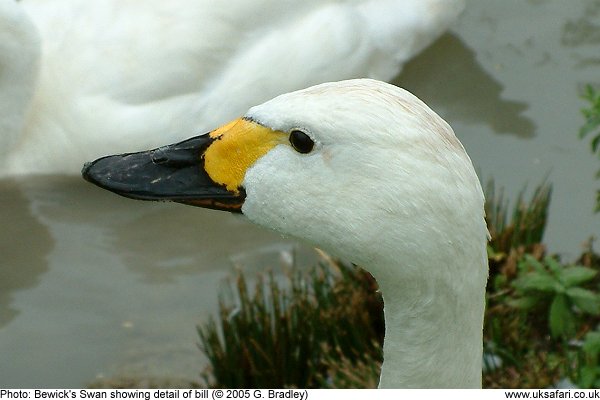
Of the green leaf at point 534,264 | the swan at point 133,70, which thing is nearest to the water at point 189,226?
the swan at point 133,70

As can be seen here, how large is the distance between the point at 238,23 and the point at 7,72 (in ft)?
4.12

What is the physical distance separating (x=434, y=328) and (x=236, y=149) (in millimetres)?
617

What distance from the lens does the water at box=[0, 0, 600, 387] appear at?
→ 5.26 metres

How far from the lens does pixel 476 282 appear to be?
2510 mm

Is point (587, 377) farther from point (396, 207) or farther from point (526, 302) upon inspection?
point (396, 207)

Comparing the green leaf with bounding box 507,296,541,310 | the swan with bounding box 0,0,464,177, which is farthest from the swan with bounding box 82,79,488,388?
the swan with bounding box 0,0,464,177

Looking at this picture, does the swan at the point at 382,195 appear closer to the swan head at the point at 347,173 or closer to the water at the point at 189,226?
the swan head at the point at 347,173

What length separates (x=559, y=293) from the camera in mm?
4129

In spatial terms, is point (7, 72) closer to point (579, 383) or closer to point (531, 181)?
point (531, 181)

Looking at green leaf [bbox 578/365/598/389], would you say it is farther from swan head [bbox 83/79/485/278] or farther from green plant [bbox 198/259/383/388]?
swan head [bbox 83/79/485/278]

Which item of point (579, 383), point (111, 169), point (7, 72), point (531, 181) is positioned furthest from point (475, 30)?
point (111, 169)

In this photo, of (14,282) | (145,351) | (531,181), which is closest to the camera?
(145,351)

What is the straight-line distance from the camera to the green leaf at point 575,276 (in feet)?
13.5

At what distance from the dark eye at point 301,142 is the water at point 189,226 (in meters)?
2.56
